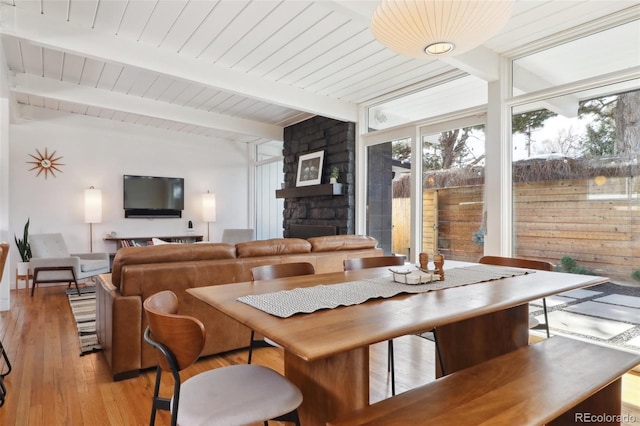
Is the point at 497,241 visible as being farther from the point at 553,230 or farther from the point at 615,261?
the point at 615,261

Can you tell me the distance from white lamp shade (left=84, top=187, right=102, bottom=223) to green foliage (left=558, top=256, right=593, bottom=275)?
A: 6209 millimetres

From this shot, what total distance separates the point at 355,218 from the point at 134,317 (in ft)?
10.7

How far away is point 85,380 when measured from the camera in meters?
2.33

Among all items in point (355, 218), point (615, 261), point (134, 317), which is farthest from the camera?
point (355, 218)

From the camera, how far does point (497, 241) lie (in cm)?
343

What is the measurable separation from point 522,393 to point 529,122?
278 centimetres

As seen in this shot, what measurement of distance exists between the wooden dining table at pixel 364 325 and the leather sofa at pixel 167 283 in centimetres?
86

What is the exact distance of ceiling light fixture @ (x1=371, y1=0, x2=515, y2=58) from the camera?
1.33m

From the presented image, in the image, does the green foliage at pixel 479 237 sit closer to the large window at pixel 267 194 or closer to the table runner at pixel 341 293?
the table runner at pixel 341 293

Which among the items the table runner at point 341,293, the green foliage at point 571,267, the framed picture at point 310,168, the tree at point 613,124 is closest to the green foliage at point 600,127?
the tree at point 613,124

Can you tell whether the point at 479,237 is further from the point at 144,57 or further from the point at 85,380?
the point at 144,57

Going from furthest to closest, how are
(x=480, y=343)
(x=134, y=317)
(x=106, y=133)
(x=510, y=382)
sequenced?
(x=106, y=133) < (x=134, y=317) < (x=480, y=343) < (x=510, y=382)

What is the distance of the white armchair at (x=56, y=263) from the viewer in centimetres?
470

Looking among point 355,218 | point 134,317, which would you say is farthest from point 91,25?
point 355,218
